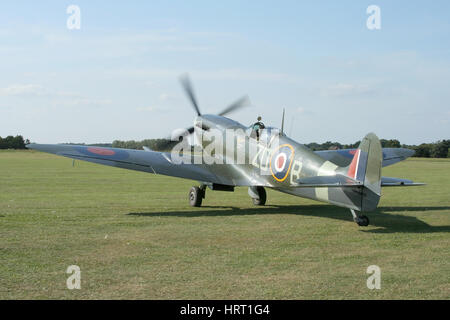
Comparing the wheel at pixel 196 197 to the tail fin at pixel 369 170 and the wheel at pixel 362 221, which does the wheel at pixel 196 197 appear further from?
the tail fin at pixel 369 170

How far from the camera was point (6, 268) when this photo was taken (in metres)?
6.03

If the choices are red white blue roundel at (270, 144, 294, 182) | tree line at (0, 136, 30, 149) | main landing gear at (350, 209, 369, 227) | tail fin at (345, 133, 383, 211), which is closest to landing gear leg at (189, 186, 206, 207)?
red white blue roundel at (270, 144, 294, 182)

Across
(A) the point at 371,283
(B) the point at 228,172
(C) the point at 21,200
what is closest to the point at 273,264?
(A) the point at 371,283

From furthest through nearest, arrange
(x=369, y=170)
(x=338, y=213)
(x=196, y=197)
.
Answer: (x=196, y=197)
(x=338, y=213)
(x=369, y=170)

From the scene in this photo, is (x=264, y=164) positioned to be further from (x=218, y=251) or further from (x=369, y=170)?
(x=218, y=251)

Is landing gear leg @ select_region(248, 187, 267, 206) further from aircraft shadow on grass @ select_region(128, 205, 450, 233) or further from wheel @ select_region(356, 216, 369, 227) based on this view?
wheel @ select_region(356, 216, 369, 227)

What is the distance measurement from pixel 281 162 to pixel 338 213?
→ 2.02 metres

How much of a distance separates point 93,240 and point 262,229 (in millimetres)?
3327

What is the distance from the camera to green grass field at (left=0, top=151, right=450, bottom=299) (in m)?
5.25

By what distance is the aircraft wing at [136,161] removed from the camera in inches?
489

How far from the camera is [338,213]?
11648mm

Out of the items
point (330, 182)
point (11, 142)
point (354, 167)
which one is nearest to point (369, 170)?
point (354, 167)

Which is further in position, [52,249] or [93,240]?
[93,240]
